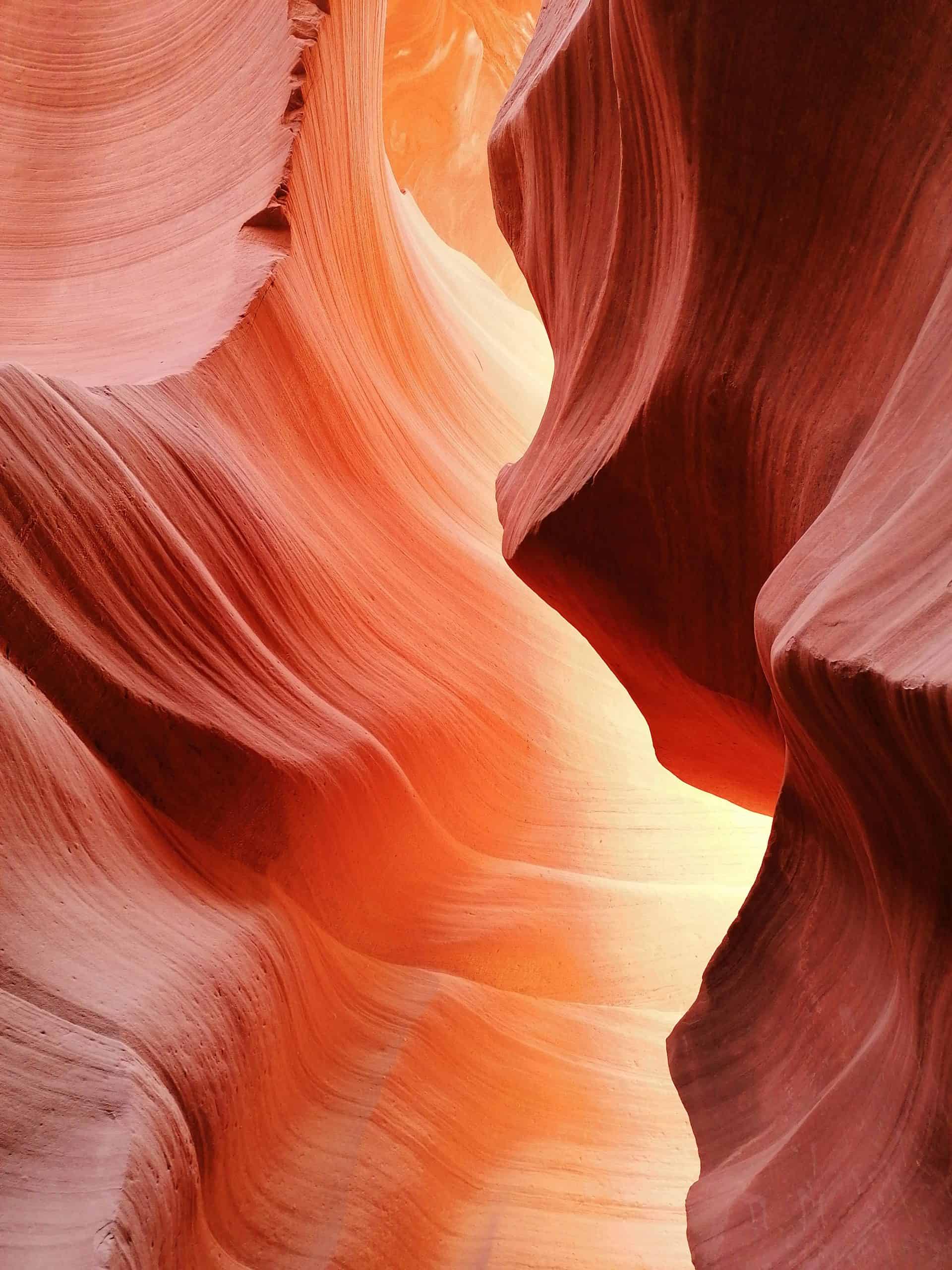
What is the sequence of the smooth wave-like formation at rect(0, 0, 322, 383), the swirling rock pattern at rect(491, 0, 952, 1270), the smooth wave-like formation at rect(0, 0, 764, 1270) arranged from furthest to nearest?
the smooth wave-like formation at rect(0, 0, 322, 383) → the smooth wave-like formation at rect(0, 0, 764, 1270) → the swirling rock pattern at rect(491, 0, 952, 1270)

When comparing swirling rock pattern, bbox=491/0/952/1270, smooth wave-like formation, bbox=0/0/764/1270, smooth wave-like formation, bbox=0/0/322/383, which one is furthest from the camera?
smooth wave-like formation, bbox=0/0/322/383

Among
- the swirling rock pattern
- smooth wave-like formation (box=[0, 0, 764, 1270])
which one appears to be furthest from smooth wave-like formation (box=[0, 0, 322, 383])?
the swirling rock pattern

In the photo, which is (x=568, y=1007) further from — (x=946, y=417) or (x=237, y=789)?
(x=946, y=417)

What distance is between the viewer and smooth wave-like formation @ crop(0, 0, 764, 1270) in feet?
3.77

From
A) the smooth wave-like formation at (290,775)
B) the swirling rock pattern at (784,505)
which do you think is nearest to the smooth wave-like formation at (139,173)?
the smooth wave-like formation at (290,775)

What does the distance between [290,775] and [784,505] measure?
673mm

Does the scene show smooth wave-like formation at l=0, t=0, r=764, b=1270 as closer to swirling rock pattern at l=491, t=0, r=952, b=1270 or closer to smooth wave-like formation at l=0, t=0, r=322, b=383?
smooth wave-like formation at l=0, t=0, r=322, b=383

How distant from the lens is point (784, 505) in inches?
44.4

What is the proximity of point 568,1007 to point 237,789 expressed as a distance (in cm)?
70

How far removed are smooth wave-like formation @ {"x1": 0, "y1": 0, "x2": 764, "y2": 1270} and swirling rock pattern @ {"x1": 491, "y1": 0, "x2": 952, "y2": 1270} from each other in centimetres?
40

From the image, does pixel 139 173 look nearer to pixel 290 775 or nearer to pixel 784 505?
pixel 290 775

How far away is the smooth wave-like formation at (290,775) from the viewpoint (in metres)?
1.15

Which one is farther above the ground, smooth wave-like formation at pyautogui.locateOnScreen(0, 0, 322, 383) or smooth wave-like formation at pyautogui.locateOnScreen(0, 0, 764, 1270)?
smooth wave-like formation at pyautogui.locateOnScreen(0, 0, 322, 383)

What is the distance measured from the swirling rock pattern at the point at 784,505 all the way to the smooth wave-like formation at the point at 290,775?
40 centimetres
